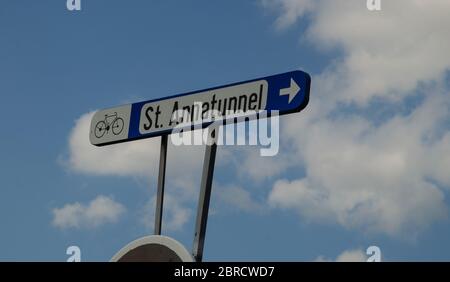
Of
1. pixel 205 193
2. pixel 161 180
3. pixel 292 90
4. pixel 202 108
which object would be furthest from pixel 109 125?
pixel 292 90

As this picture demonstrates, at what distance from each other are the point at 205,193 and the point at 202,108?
44.1 inches

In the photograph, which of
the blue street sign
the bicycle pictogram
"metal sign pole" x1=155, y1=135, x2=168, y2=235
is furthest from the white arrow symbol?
the bicycle pictogram

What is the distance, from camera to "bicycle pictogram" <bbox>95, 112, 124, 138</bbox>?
40.2ft

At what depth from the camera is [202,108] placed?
11219 mm

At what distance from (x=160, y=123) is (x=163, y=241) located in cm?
186

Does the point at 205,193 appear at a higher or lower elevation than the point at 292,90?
lower

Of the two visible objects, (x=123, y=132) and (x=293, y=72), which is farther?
(x=123, y=132)

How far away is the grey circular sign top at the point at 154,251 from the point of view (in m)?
10.3

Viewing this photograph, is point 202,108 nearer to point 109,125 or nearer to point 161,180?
point 161,180
